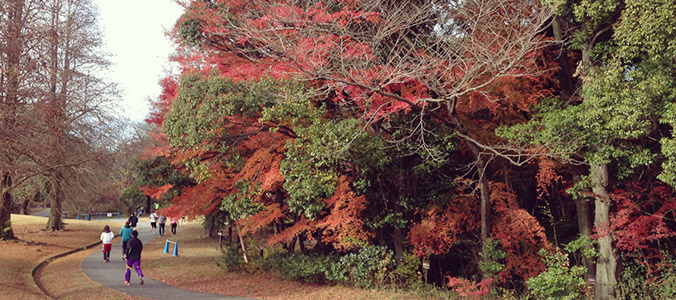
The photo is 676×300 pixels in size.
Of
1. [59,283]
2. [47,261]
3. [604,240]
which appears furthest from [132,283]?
[604,240]

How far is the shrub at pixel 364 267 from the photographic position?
44.6ft

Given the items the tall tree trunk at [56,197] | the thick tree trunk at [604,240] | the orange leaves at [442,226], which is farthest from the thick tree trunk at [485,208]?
the tall tree trunk at [56,197]

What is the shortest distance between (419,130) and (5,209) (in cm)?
1890

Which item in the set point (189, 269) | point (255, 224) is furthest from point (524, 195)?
point (189, 269)

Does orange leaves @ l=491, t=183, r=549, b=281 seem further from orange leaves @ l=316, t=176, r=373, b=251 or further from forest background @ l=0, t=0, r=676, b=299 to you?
orange leaves @ l=316, t=176, r=373, b=251

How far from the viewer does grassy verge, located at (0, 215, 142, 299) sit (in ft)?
37.2

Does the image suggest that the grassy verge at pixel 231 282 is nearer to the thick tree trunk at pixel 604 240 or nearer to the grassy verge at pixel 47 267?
the grassy verge at pixel 47 267

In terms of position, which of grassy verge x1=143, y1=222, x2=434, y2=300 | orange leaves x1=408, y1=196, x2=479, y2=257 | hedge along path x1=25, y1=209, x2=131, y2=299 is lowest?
grassy verge x1=143, y1=222, x2=434, y2=300

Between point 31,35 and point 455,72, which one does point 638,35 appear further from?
point 31,35

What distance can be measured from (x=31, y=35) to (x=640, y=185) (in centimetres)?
1716

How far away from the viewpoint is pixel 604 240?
12.3 m

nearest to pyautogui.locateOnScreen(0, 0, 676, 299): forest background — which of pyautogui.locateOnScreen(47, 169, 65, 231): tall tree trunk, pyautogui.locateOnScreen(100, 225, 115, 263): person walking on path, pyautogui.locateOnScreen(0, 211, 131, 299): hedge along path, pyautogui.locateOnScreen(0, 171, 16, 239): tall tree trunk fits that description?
pyautogui.locateOnScreen(100, 225, 115, 263): person walking on path

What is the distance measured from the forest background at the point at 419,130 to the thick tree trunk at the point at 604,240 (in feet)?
0.17

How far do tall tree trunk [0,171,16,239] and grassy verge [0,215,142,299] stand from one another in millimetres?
634
